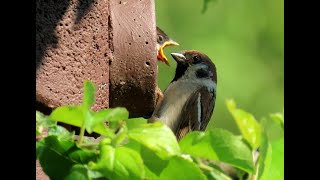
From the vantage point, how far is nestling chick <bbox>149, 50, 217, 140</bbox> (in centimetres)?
345

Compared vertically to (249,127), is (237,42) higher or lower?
lower

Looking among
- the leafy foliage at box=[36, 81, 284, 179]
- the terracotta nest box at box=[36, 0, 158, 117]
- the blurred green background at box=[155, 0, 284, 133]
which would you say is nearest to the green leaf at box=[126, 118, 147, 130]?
the leafy foliage at box=[36, 81, 284, 179]

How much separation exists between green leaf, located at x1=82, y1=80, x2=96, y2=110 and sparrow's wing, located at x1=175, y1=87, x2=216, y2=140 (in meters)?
1.84

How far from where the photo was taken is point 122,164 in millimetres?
1430

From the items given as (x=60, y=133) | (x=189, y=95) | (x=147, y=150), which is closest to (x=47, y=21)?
Result: (x=60, y=133)

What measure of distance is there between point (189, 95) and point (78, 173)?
223 cm

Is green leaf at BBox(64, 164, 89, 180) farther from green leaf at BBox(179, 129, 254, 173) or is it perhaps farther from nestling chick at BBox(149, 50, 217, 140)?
nestling chick at BBox(149, 50, 217, 140)

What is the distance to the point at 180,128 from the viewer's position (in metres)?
3.37

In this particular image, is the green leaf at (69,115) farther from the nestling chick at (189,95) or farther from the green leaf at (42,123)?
the nestling chick at (189,95)

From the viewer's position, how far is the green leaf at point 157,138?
1.42 meters

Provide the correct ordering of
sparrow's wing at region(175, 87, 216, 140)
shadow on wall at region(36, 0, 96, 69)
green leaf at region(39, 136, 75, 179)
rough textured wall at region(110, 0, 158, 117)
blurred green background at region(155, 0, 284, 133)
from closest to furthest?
green leaf at region(39, 136, 75, 179) < shadow on wall at region(36, 0, 96, 69) < rough textured wall at region(110, 0, 158, 117) < sparrow's wing at region(175, 87, 216, 140) < blurred green background at region(155, 0, 284, 133)

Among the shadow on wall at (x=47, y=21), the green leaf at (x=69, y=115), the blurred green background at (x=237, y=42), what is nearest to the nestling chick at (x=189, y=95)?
the shadow on wall at (x=47, y=21)

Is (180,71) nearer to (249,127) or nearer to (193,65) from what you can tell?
(193,65)
